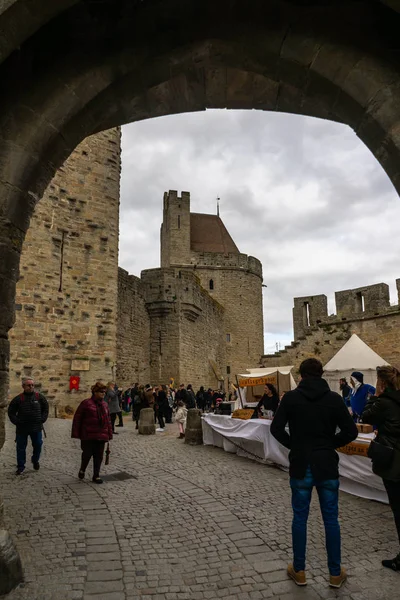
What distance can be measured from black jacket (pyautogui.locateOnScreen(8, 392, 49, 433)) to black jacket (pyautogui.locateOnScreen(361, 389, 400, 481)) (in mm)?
4955

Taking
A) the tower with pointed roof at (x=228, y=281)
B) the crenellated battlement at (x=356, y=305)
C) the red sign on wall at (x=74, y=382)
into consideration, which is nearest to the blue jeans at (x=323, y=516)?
the red sign on wall at (x=74, y=382)

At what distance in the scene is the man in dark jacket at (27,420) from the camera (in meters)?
6.36

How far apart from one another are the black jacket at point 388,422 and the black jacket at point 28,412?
4.96 metres

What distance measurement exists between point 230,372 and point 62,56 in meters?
36.4

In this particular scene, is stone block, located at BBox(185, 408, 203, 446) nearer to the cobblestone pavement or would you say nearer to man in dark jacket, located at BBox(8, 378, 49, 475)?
the cobblestone pavement

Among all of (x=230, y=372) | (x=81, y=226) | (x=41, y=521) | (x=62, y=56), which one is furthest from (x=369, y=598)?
(x=230, y=372)

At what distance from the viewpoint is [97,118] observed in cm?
351

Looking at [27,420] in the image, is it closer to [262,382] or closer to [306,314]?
[262,382]

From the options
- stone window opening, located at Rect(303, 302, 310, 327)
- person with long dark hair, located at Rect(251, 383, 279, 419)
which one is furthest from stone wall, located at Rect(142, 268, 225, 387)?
person with long dark hair, located at Rect(251, 383, 279, 419)

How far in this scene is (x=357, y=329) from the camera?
16.4 meters

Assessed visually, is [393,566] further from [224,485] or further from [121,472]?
[121,472]

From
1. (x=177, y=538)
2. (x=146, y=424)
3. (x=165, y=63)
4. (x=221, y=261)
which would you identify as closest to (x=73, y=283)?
(x=146, y=424)

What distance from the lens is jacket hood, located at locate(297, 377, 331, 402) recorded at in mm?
3096

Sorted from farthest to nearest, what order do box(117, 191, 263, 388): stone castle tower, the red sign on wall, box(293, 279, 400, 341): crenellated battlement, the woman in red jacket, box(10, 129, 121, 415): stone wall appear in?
1. box(117, 191, 263, 388): stone castle tower
2. box(293, 279, 400, 341): crenellated battlement
3. the red sign on wall
4. box(10, 129, 121, 415): stone wall
5. the woman in red jacket
